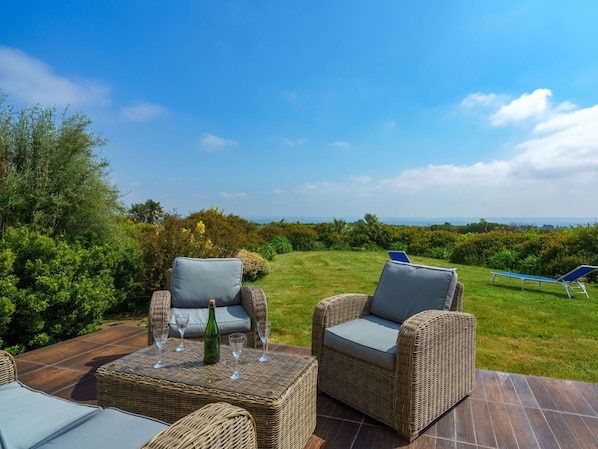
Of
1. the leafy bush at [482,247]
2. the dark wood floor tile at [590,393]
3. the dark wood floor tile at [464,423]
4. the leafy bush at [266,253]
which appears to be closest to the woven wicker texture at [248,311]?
the dark wood floor tile at [464,423]

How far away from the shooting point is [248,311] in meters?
2.98

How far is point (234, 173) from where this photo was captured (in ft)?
36.9

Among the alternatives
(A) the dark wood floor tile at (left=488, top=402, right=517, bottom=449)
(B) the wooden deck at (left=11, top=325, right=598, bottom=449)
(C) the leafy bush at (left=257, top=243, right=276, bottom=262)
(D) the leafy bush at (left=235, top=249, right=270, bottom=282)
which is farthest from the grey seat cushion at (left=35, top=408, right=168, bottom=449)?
(C) the leafy bush at (left=257, top=243, right=276, bottom=262)

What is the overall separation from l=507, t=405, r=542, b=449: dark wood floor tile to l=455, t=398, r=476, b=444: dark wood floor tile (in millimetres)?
248

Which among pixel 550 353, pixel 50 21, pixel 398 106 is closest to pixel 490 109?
pixel 398 106

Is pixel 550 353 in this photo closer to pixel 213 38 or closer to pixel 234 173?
pixel 213 38

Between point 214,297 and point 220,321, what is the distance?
1.37 feet

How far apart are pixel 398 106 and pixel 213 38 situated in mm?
4338

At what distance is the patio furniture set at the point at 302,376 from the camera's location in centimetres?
123

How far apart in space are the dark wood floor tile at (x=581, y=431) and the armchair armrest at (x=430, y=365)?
64 cm

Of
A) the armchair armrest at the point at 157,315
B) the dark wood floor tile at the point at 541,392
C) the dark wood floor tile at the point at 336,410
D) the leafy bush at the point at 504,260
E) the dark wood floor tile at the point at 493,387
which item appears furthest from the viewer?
the leafy bush at the point at 504,260

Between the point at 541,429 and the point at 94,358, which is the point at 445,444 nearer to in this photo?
the point at 541,429

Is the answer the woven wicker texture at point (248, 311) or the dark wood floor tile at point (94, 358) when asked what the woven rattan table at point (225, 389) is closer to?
the woven wicker texture at point (248, 311)

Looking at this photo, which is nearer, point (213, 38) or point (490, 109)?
point (213, 38)
